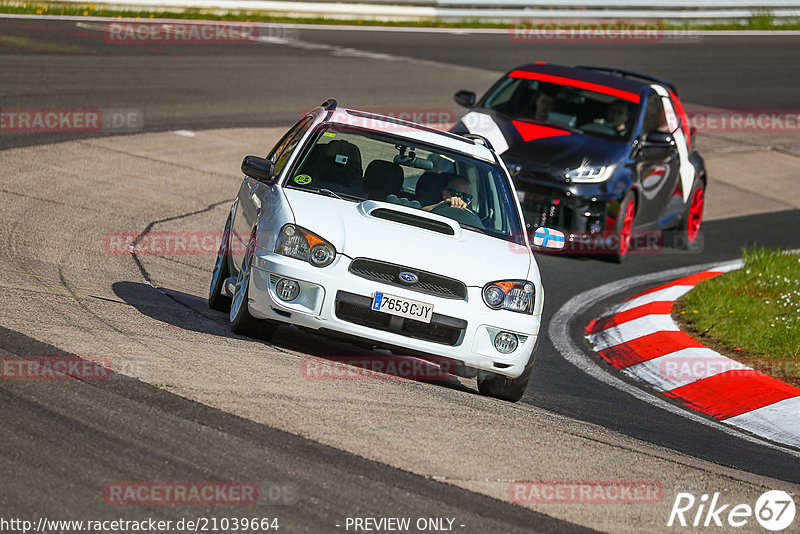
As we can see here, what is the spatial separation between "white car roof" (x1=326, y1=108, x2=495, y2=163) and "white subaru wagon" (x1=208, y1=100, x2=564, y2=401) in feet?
0.70

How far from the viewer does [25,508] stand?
445 centimetres

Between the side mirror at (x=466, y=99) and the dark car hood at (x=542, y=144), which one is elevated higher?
the side mirror at (x=466, y=99)

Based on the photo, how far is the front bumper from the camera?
276 inches

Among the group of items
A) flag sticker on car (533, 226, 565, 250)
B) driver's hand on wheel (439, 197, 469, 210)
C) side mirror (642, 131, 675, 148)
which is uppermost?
driver's hand on wheel (439, 197, 469, 210)

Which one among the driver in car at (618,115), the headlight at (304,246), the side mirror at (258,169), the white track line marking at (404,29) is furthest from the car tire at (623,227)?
the white track line marking at (404,29)

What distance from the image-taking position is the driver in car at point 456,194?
318 inches

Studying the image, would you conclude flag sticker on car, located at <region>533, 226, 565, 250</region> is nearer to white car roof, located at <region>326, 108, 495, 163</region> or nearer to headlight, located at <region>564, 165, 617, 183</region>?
white car roof, located at <region>326, 108, 495, 163</region>

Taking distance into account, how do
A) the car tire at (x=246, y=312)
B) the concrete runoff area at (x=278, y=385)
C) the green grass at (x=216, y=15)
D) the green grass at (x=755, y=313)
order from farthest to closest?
1. the green grass at (x=216, y=15)
2. the green grass at (x=755, y=313)
3. the car tire at (x=246, y=312)
4. the concrete runoff area at (x=278, y=385)

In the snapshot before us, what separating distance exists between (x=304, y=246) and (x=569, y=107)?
22.8 feet

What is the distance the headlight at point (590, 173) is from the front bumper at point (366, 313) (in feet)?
17.3

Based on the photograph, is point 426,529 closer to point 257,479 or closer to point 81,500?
point 257,479

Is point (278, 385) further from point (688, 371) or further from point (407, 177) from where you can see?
point (688, 371)
